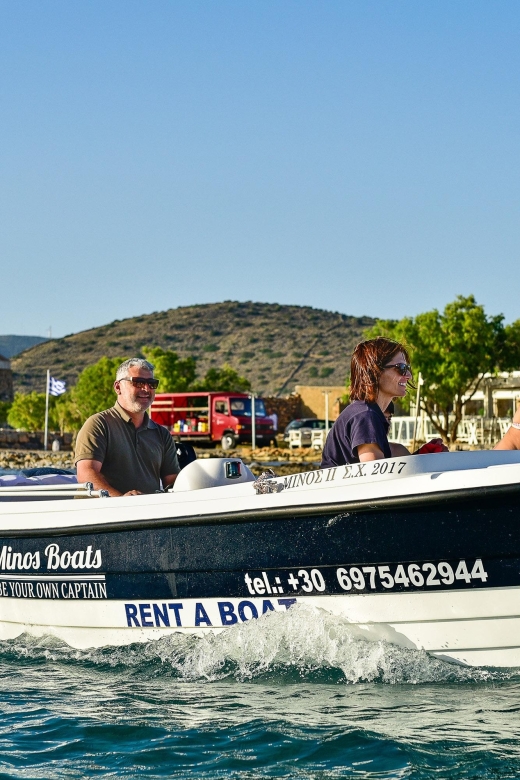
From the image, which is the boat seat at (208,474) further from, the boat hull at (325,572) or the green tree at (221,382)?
the green tree at (221,382)

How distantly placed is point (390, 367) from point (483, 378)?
129 ft

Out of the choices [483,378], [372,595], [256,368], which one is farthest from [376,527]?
[256,368]

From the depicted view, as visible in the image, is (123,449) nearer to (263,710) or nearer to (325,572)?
(325,572)

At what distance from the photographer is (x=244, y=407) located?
45.7 metres

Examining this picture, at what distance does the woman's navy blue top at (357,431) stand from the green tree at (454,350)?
1396 inches

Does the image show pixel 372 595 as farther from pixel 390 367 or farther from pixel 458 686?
pixel 390 367

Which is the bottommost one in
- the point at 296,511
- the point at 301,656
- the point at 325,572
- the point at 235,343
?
the point at 301,656

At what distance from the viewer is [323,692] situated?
5.89 meters

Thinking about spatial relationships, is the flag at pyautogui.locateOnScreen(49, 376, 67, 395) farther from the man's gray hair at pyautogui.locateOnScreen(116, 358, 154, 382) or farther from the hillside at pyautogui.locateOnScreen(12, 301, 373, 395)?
the hillside at pyautogui.locateOnScreen(12, 301, 373, 395)

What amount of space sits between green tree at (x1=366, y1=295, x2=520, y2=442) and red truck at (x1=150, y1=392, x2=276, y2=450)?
5.97 meters

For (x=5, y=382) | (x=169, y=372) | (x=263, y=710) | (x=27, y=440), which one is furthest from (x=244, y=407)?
(x=5, y=382)

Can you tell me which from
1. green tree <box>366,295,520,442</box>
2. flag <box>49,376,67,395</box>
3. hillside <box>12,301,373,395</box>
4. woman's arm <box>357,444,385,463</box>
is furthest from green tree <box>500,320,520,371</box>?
hillside <box>12,301,373,395</box>

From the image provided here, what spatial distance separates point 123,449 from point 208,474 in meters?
0.95

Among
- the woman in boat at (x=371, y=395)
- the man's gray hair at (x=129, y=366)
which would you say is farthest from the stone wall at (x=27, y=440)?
the woman in boat at (x=371, y=395)
